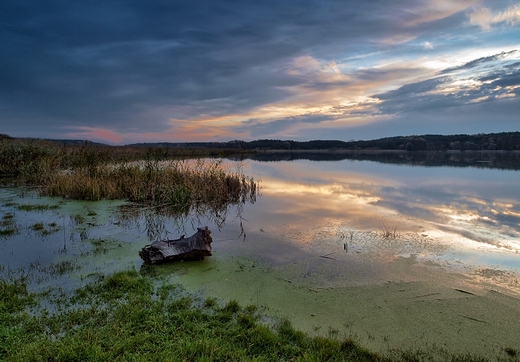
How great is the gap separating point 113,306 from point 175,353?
124 centimetres

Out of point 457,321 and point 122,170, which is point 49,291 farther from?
point 122,170

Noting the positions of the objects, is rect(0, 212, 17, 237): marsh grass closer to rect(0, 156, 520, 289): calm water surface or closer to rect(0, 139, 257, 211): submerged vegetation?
rect(0, 156, 520, 289): calm water surface

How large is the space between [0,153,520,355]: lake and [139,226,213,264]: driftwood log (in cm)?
16

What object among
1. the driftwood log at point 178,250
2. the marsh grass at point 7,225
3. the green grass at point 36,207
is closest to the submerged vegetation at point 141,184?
the green grass at point 36,207

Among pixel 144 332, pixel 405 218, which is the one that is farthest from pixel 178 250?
pixel 405 218

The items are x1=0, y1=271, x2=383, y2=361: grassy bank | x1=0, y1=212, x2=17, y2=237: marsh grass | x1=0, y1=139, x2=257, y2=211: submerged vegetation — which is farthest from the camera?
x1=0, y1=139, x2=257, y2=211: submerged vegetation

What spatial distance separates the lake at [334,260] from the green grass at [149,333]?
30cm

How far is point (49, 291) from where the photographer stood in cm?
389

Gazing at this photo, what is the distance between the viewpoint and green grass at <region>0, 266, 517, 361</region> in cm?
268

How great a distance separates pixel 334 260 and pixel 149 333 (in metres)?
3.42

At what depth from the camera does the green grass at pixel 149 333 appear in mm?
2682

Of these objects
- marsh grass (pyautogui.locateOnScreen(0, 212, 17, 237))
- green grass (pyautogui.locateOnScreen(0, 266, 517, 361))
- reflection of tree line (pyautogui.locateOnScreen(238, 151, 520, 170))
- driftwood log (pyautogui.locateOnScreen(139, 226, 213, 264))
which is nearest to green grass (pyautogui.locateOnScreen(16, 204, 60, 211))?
marsh grass (pyautogui.locateOnScreen(0, 212, 17, 237))

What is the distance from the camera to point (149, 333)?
3.00 m

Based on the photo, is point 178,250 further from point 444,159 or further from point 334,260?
point 444,159
